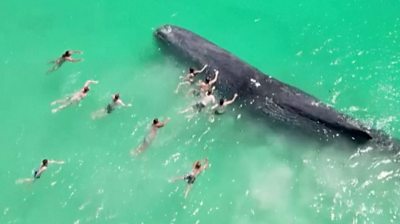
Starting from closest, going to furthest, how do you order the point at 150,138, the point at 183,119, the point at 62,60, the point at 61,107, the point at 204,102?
1. the point at 150,138
2. the point at 204,102
3. the point at 183,119
4. the point at 61,107
5. the point at 62,60

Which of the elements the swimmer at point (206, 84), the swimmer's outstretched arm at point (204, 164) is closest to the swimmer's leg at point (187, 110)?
the swimmer at point (206, 84)

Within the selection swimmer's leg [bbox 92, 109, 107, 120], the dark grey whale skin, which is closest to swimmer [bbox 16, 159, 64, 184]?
swimmer's leg [bbox 92, 109, 107, 120]

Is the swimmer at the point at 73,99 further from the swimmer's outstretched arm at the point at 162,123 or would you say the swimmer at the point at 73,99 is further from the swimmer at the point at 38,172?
the swimmer's outstretched arm at the point at 162,123

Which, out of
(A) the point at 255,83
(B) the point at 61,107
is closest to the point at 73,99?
(B) the point at 61,107

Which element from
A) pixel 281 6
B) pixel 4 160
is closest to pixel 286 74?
pixel 281 6

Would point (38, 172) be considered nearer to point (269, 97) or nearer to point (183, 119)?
point (183, 119)

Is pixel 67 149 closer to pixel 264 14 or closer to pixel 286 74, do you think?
pixel 286 74
